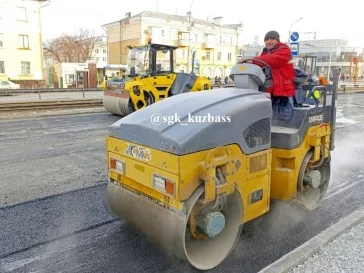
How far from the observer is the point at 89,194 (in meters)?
4.74

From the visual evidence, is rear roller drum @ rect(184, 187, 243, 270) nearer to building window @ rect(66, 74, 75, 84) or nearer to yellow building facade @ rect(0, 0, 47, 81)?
yellow building facade @ rect(0, 0, 47, 81)

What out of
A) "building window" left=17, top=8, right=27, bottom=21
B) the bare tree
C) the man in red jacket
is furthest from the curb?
the bare tree

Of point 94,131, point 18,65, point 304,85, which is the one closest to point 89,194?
point 304,85

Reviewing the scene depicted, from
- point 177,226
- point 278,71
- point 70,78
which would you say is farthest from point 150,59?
point 70,78

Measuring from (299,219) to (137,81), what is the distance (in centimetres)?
868

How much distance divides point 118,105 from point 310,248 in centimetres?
968

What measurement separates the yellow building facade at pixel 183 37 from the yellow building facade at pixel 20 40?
1202cm

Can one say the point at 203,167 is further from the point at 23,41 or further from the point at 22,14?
the point at 22,14

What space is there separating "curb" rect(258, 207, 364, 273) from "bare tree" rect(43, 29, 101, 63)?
58285 millimetres

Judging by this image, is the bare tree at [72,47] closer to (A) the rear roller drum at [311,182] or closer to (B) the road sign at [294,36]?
(B) the road sign at [294,36]

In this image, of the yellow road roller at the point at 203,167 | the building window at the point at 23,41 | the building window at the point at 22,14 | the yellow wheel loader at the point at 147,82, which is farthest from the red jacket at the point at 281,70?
the building window at the point at 22,14

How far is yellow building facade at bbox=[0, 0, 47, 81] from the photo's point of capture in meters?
35.2

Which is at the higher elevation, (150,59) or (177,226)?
(150,59)

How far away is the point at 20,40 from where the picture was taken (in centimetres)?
3622
